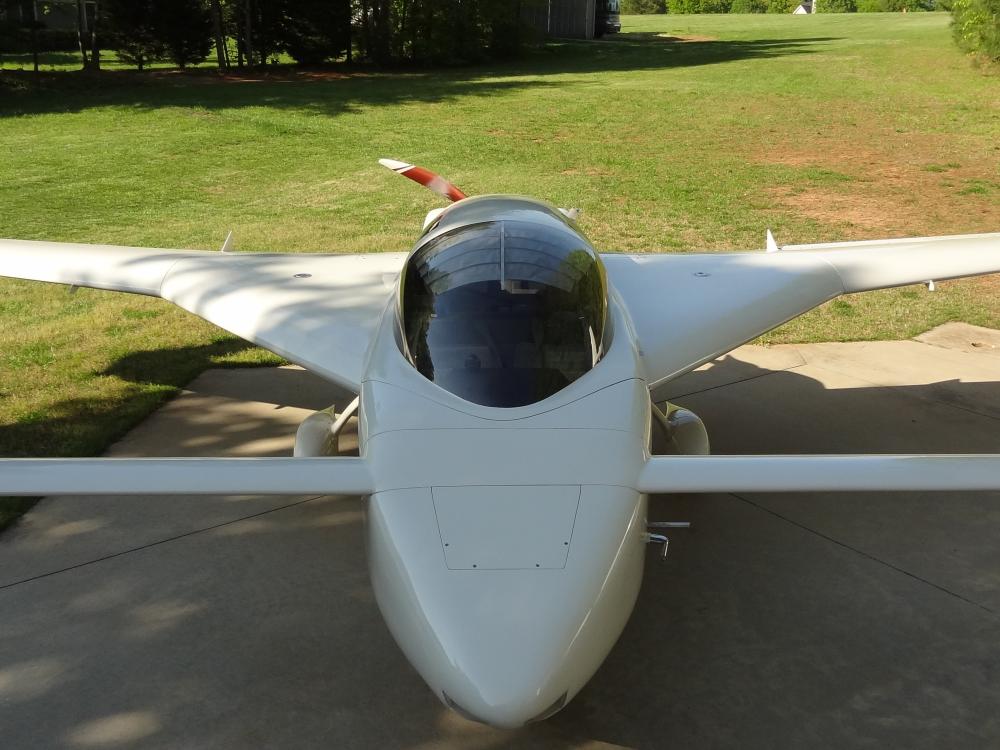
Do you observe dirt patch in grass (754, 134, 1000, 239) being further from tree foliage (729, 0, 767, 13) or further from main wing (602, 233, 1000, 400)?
Result: tree foliage (729, 0, 767, 13)

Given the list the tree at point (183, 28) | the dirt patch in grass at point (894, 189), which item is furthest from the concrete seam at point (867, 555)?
the tree at point (183, 28)

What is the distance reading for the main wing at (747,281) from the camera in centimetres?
634

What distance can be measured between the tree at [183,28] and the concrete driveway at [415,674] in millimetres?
29813

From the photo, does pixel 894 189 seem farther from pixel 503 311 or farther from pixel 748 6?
pixel 748 6

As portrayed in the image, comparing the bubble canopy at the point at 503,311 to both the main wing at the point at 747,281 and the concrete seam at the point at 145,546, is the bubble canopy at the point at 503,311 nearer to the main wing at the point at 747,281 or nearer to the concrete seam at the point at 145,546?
the main wing at the point at 747,281

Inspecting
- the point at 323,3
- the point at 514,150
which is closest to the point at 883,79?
the point at 514,150

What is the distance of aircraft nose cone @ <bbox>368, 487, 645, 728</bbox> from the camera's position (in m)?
3.27

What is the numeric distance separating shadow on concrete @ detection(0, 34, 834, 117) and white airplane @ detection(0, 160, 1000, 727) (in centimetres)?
2161

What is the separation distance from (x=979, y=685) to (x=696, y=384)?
4.24 meters

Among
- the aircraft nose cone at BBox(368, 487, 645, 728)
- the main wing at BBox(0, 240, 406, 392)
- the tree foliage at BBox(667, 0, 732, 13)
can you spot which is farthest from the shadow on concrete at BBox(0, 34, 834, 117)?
the tree foliage at BBox(667, 0, 732, 13)

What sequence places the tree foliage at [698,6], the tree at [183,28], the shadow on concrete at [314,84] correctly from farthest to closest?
the tree foliage at [698,6]
the tree at [183,28]
the shadow on concrete at [314,84]

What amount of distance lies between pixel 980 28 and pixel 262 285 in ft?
100

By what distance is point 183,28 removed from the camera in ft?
108

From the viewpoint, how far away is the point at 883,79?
1211 inches
